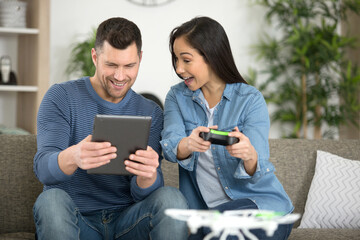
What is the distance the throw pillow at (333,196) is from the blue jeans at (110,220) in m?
0.78

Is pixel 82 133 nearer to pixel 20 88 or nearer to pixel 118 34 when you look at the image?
pixel 118 34

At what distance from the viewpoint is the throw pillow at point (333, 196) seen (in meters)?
2.19

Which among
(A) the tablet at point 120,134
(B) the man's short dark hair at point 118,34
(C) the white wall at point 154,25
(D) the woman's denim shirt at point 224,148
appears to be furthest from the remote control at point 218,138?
(C) the white wall at point 154,25

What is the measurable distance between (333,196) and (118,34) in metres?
1.15

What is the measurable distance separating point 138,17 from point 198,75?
2.59 meters

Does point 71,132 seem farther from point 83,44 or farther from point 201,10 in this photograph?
point 201,10

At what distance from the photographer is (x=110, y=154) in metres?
1.47

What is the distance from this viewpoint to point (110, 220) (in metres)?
1.82

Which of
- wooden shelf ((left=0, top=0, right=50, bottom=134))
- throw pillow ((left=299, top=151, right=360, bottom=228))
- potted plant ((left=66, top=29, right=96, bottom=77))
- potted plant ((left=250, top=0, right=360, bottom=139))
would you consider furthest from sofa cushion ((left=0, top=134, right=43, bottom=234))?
potted plant ((left=250, top=0, right=360, bottom=139))

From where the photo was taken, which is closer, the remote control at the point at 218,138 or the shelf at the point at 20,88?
the remote control at the point at 218,138

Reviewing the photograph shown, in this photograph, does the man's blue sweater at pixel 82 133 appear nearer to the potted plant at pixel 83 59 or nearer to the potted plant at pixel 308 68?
the potted plant at pixel 83 59

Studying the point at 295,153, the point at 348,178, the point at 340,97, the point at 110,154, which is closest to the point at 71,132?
the point at 110,154

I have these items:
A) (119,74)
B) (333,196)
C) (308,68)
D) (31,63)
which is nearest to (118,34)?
→ (119,74)

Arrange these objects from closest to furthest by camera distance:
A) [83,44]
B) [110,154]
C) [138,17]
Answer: [110,154]
[83,44]
[138,17]
